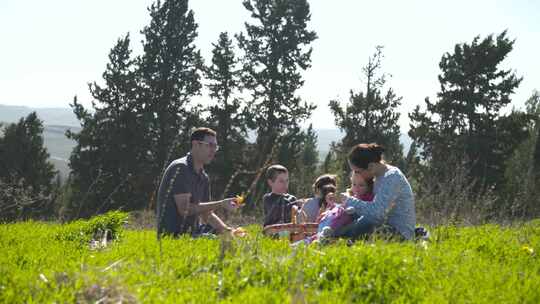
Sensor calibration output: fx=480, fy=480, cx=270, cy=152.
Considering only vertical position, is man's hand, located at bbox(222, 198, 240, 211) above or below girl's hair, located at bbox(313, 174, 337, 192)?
below

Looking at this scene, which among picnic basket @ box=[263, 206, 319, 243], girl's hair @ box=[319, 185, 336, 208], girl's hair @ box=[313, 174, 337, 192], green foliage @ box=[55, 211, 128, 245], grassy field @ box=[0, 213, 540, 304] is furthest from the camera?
girl's hair @ box=[313, 174, 337, 192]

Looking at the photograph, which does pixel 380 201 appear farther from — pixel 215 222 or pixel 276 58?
pixel 276 58

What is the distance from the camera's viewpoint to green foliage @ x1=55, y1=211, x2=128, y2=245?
6.55 metres

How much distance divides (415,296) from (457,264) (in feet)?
4.25

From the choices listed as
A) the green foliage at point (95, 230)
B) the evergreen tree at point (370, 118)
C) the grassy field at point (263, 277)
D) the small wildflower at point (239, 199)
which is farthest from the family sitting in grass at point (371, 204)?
the evergreen tree at point (370, 118)

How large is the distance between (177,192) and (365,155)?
8.01 feet

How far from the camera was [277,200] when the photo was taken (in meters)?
7.66

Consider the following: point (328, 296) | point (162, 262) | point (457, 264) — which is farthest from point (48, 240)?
point (457, 264)

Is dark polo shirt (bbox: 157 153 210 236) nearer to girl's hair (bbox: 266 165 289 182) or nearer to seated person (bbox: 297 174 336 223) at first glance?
girl's hair (bbox: 266 165 289 182)

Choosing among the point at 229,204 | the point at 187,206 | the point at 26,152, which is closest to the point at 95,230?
the point at 187,206

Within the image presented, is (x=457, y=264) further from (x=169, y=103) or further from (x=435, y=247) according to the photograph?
(x=169, y=103)

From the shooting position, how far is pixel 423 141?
93.6 ft

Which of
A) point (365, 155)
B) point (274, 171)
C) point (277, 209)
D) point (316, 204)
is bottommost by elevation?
point (277, 209)

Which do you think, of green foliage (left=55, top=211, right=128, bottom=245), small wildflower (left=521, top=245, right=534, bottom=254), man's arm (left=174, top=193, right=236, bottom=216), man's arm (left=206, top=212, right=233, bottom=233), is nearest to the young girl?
man's arm (left=174, top=193, right=236, bottom=216)
